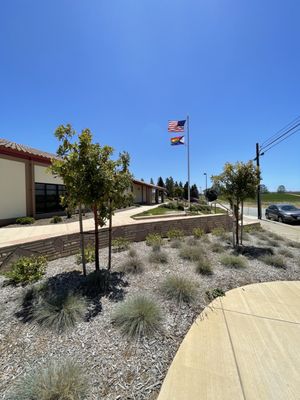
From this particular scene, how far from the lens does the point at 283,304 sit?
3805mm

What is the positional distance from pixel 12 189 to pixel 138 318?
36.8ft

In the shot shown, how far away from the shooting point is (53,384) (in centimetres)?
204

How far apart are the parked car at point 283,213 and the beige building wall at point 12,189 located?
61.4 feet

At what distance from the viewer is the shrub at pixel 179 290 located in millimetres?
3812

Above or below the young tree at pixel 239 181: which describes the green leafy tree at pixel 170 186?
above

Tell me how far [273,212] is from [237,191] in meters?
13.3

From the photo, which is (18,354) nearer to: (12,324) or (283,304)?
(12,324)

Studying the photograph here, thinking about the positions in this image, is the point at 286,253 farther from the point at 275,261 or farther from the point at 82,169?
the point at 82,169

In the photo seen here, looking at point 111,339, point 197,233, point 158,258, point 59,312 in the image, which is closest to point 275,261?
point 158,258

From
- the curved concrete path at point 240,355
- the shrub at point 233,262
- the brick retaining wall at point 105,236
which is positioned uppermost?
the brick retaining wall at point 105,236

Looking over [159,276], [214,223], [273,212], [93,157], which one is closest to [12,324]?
[159,276]

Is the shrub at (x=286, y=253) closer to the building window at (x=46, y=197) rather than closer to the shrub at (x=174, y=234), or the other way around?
the shrub at (x=174, y=234)

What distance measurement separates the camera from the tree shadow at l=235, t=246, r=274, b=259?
6625mm

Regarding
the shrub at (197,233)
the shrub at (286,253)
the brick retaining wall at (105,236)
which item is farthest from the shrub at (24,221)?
the shrub at (286,253)
